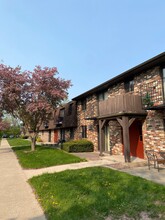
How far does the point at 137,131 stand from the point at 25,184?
7.98 meters

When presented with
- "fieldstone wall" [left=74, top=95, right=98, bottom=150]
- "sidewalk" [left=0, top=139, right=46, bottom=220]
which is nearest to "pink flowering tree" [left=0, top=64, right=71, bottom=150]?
"fieldstone wall" [left=74, top=95, right=98, bottom=150]

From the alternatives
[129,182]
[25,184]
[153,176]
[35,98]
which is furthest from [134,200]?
[35,98]

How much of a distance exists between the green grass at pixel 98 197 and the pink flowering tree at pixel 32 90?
10115mm

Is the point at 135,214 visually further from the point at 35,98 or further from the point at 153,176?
the point at 35,98

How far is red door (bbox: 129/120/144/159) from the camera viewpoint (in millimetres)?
11710

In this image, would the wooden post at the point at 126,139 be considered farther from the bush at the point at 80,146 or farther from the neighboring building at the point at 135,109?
the bush at the point at 80,146

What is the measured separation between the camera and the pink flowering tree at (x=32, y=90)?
16297mm

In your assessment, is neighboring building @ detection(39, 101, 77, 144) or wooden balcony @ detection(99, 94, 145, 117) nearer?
wooden balcony @ detection(99, 94, 145, 117)

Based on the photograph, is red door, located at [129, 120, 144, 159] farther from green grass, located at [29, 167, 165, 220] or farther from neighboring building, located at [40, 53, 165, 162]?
green grass, located at [29, 167, 165, 220]

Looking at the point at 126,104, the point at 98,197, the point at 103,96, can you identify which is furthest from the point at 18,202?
the point at 103,96

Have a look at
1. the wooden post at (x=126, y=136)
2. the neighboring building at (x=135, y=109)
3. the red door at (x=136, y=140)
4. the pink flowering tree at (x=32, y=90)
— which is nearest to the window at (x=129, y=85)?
the neighboring building at (x=135, y=109)

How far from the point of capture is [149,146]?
10.7m

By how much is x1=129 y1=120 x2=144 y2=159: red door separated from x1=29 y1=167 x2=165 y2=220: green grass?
480cm

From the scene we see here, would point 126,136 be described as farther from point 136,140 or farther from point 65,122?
point 65,122
